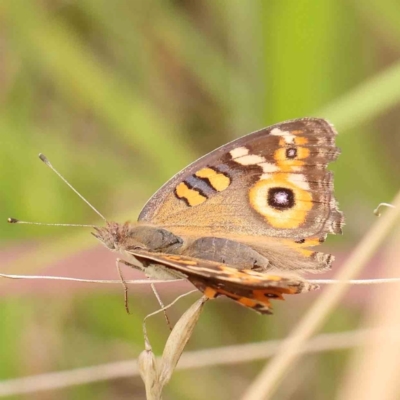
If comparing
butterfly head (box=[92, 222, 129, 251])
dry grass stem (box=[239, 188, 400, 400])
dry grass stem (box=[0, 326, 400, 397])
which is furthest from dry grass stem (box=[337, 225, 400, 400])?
butterfly head (box=[92, 222, 129, 251])

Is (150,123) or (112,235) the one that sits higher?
(150,123)

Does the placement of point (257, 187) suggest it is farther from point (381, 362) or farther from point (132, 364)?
point (381, 362)

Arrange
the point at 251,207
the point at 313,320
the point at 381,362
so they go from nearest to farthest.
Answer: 1. the point at 381,362
2. the point at 313,320
3. the point at 251,207

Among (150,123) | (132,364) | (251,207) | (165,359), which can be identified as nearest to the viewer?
(165,359)

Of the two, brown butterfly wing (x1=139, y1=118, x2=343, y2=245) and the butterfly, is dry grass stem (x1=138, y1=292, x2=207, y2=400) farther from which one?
brown butterfly wing (x1=139, y1=118, x2=343, y2=245)

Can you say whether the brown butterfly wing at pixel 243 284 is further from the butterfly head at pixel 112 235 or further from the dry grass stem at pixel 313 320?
the butterfly head at pixel 112 235

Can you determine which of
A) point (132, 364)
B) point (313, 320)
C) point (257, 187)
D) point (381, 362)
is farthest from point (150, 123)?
point (381, 362)
